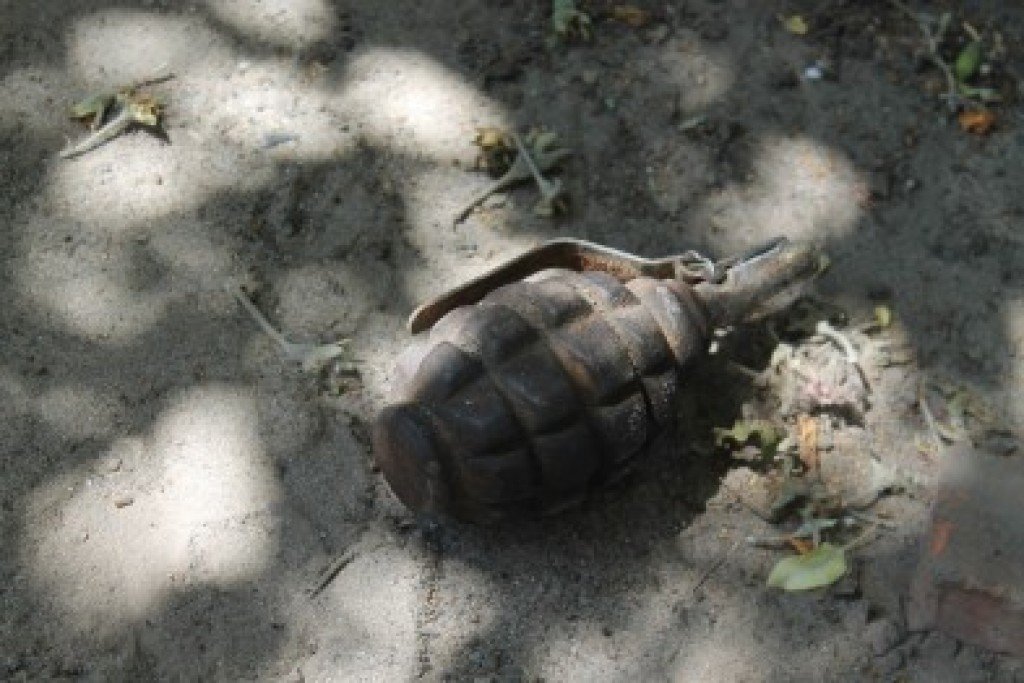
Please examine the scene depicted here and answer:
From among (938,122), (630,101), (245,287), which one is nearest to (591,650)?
(245,287)

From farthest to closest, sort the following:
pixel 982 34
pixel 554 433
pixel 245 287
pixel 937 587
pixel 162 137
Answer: pixel 982 34, pixel 162 137, pixel 245 287, pixel 937 587, pixel 554 433

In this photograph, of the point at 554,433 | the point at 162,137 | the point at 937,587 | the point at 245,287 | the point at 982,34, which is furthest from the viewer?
the point at 982,34

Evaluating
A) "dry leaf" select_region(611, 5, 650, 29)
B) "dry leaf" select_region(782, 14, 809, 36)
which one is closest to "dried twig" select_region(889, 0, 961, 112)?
"dry leaf" select_region(782, 14, 809, 36)

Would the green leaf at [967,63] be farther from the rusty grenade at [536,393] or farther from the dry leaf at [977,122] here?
the rusty grenade at [536,393]

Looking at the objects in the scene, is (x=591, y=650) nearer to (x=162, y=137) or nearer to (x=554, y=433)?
(x=554, y=433)

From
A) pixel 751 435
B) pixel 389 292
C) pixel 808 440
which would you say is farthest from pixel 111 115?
pixel 808 440

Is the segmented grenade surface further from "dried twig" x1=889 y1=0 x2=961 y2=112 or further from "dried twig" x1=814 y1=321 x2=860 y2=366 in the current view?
"dried twig" x1=889 y1=0 x2=961 y2=112
